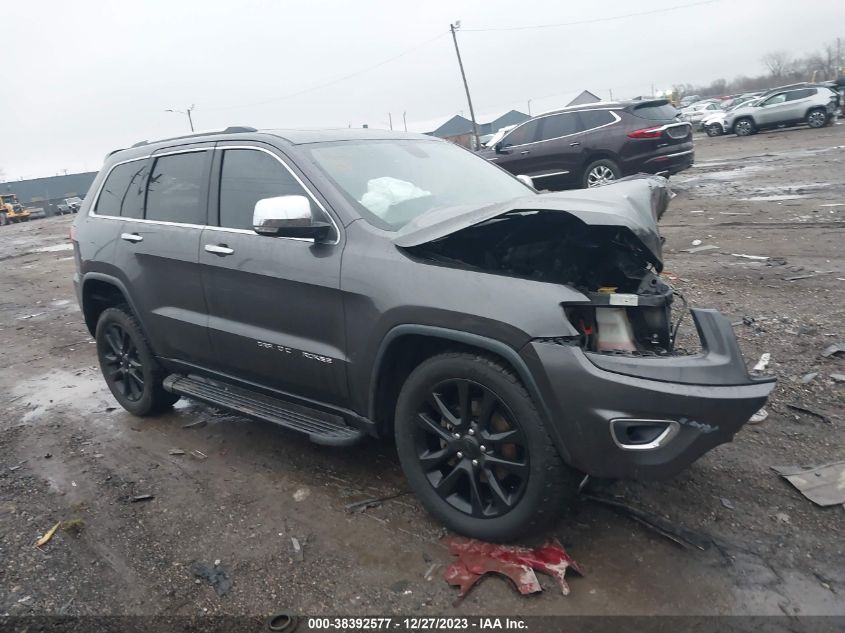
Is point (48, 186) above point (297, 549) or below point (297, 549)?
above

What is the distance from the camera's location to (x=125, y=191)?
15.6ft

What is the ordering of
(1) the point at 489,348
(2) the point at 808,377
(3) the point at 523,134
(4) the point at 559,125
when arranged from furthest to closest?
(3) the point at 523,134
(4) the point at 559,125
(2) the point at 808,377
(1) the point at 489,348

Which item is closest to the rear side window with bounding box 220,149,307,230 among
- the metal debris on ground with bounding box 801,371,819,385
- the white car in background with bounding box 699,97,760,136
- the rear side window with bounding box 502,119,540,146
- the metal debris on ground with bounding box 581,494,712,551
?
the metal debris on ground with bounding box 581,494,712,551

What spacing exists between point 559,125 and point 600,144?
1119mm

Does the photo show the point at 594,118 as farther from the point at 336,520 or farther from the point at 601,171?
the point at 336,520

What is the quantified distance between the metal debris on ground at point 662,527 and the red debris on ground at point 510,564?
408 mm

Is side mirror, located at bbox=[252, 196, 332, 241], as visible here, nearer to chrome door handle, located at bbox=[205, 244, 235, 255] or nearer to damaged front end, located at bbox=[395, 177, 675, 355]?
damaged front end, located at bbox=[395, 177, 675, 355]

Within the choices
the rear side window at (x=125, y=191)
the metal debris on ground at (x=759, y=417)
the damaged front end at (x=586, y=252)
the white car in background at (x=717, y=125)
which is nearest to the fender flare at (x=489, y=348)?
the damaged front end at (x=586, y=252)

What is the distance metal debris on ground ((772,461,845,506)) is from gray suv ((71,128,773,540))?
3.32 feet

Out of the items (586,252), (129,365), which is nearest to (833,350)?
(586,252)

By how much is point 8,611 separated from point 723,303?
18.9ft

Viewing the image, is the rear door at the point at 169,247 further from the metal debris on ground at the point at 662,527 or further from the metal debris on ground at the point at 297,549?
the metal debris on ground at the point at 662,527

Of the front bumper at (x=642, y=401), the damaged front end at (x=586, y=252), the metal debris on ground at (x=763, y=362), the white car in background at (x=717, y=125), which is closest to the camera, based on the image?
the front bumper at (x=642, y=401)

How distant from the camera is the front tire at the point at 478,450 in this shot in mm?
2691
